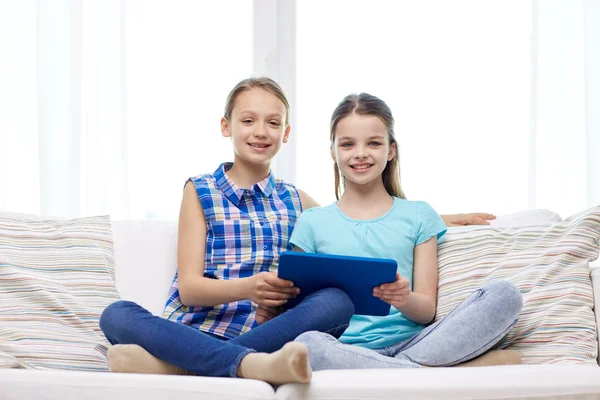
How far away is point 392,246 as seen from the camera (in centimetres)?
169

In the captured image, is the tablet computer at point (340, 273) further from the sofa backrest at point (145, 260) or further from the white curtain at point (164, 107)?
the white curtain at point (164, 107)

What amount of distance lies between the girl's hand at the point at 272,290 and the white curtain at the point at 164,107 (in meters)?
1.35

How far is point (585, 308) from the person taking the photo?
4.91 ft

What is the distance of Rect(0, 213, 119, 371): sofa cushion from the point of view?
151 centimetres

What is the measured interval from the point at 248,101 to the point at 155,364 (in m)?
0.79

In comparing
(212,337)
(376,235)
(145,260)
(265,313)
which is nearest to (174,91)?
(145,260)

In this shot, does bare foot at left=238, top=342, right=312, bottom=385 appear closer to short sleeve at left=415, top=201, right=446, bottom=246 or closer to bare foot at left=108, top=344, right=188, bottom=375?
bare foot at left=108, top=344, right=188, bottom=375

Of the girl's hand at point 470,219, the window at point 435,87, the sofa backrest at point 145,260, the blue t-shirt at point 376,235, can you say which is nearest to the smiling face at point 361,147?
the blue t-shirt at point 376,235

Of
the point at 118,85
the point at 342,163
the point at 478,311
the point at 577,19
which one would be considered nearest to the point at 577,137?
the point at 577,19

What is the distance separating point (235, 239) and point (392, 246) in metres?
Result: 0.39

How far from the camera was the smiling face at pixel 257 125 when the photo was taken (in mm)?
1787

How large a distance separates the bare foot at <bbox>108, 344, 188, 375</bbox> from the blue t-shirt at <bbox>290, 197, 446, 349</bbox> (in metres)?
0.51

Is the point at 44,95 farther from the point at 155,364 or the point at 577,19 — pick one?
the point at 577,19

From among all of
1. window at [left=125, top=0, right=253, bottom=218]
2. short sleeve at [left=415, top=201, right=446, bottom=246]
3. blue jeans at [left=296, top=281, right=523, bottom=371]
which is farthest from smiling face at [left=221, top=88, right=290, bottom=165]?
window at [left=125, top=0, right=253, bottom=218]
